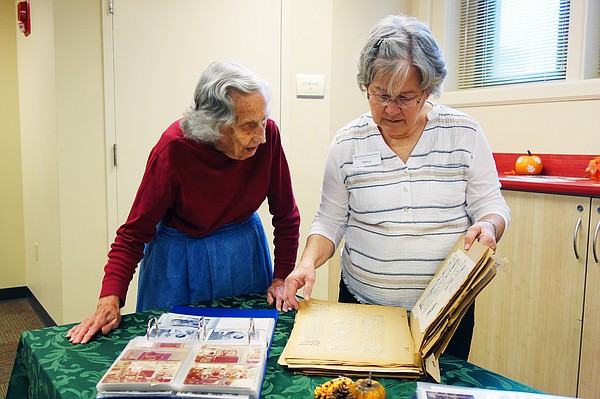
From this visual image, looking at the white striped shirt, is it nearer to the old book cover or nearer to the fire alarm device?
the old book cover

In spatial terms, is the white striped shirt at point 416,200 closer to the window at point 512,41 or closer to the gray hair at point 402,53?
the gray hair at point 402,53

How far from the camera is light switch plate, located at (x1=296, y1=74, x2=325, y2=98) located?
3246 mm

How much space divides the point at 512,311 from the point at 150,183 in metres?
1.72

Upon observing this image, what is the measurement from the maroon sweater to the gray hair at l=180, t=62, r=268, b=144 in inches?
3.2

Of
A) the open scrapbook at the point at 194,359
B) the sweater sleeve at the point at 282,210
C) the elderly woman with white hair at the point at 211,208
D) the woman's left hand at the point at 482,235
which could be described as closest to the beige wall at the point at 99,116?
the sweater sleeve at the point at 282,210

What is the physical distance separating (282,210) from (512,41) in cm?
214

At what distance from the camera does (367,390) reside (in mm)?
930

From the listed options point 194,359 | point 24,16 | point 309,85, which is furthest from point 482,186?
point 24,16

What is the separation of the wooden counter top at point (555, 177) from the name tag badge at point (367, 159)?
3.65 feet

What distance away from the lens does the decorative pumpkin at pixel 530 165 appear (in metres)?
2.81

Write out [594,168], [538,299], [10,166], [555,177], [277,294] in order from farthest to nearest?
[10,166] → [555,177] → [594,168] → [538,299] → [277,294]

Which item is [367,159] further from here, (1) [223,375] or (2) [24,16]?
(2) [24,16]

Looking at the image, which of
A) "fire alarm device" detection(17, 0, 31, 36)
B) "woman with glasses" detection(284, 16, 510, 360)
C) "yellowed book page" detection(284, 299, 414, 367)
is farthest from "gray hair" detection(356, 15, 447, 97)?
"fire alarm device" detection(17, 0, 31, 36)

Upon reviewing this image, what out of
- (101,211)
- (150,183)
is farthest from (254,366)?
(101,211)
